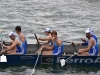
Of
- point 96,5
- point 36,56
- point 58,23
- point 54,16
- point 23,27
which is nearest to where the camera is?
point 36,56

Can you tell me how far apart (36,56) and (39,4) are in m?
22.0

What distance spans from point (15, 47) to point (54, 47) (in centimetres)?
225

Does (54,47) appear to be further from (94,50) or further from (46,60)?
(94,50)

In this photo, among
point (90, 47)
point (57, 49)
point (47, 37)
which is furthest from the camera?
point (47, 37)

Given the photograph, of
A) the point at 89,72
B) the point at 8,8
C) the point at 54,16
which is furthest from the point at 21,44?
the point at 8,8

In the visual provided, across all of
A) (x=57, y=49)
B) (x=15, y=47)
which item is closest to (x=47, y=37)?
(x=57, y=49)

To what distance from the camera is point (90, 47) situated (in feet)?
59.2

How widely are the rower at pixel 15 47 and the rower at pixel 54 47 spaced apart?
1.33 metres

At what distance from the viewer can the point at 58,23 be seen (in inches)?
1230

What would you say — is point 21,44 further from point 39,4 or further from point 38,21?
point 39,4

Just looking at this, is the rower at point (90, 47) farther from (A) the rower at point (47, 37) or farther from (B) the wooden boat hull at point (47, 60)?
(A) the rower at point (47, 37)

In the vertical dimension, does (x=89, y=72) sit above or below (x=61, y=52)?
below

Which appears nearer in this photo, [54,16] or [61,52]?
[61,52]

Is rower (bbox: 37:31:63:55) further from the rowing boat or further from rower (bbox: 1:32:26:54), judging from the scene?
rower (bbox: 1:32:26:54)
